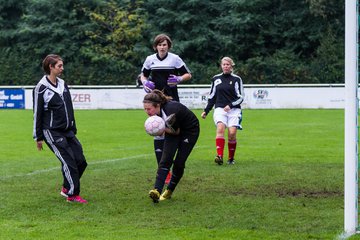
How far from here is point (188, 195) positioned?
33.7ft

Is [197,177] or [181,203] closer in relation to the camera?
[181,203]

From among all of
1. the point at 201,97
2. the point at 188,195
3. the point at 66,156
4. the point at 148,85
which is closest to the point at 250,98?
the point at 201,97

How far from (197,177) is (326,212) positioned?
3596 mm

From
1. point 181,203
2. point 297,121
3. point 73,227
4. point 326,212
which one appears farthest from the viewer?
point 297,121

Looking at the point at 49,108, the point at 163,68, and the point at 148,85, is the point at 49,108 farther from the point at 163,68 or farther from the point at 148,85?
the point at 163,68

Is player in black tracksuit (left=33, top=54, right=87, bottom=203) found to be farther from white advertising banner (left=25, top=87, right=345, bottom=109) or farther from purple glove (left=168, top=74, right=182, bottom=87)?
white advertising banner (left=25, top=87, right=345, bottom=109)

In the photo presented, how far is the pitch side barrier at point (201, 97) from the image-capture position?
119ft

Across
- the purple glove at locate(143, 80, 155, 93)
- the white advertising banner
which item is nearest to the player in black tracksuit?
the purple glove at locate(143, 80, 155, 93)

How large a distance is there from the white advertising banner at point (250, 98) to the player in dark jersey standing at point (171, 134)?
2626 cm

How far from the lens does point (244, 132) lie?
22.3 metres

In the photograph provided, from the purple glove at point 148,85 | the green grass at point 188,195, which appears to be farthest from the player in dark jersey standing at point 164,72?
the green grass at point 188,195

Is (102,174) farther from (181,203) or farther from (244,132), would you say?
(244,132)

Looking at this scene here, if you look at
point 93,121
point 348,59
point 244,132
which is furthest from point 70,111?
point 93,121

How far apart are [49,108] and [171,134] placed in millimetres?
1588
